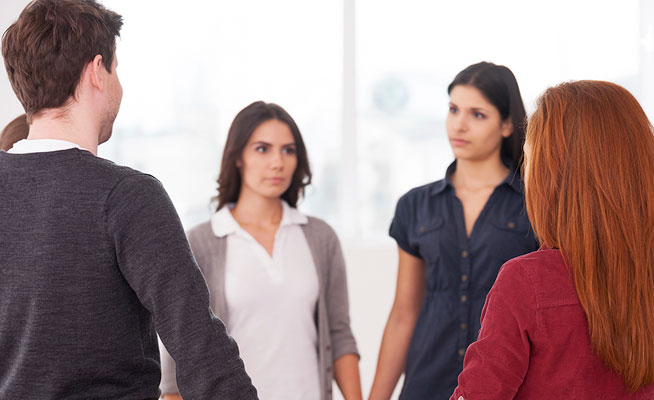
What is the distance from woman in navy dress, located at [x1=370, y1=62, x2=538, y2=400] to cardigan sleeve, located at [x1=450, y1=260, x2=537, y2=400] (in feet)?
2.50

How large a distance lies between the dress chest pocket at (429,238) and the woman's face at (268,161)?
1.70ft

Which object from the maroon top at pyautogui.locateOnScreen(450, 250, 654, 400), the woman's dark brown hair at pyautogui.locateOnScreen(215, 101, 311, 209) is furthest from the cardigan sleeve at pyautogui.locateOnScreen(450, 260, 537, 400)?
the woman's dark brown hair at pyautogui.locateOnScreen(215, 101, 311, 209)

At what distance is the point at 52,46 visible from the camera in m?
1.15

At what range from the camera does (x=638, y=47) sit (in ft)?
12.8

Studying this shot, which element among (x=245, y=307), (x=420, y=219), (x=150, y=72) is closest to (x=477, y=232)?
(x=420, y=219)

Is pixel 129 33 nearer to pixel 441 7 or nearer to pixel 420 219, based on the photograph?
pixel 441 7

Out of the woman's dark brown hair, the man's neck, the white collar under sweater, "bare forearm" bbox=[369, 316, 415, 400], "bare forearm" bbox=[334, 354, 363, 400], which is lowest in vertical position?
"bare forearm" bbox=[334, 354, 363, 400]

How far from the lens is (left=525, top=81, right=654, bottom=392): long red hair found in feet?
3.86

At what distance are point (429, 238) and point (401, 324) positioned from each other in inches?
11.8

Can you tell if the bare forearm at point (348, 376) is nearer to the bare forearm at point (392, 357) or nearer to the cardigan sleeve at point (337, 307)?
the cardigan sleeve at point (337, 307)

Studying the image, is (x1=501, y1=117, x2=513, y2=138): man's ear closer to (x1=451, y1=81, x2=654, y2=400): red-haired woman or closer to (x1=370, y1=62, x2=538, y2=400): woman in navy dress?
(x1=370, y1=62, x2=538, y2=400): woman in navy dress

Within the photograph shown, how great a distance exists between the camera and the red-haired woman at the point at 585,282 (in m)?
1.18

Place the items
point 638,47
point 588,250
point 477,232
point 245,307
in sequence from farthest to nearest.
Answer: point 638,47, point 245,307, point 477,232, point 588,250

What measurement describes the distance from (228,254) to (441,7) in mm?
2303
